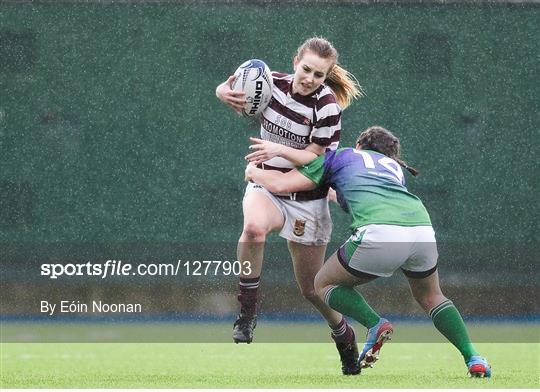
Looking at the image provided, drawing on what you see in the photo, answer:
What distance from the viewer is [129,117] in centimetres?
1300

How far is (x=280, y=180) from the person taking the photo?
631cm

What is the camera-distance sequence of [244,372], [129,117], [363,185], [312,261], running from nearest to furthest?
1. [363,185]
2. [312,261]
3. [244,372]
4. [129,117]

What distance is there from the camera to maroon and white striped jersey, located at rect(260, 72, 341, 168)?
20.8 feet

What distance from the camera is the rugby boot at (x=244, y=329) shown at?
6.23 m

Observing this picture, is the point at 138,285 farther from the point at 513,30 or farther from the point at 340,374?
the point at 340,374

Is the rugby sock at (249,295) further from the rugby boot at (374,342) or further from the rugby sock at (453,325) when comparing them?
the rugby sock at (453,325)

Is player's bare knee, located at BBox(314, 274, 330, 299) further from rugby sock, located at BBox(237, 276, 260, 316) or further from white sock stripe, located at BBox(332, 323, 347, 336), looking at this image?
white sock stripe, located at BBox(332, 323, 347, 336)

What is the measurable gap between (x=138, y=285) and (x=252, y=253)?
7.62m

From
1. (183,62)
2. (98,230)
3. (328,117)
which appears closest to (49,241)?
(98,230)

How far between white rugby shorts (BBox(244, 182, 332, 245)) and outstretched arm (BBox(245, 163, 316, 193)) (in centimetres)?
8

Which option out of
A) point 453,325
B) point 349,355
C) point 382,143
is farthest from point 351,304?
point 382,143

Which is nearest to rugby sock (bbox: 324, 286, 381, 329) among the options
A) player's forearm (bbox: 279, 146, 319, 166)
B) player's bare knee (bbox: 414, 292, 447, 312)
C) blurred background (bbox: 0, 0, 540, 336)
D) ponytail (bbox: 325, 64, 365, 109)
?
player's bare knee (bbox: 414, 292, 447, 312)

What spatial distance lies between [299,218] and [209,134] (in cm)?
609

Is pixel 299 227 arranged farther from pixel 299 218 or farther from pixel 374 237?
pixel 374 237
